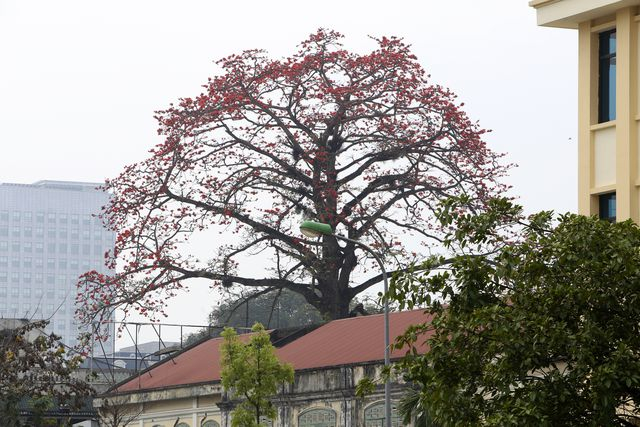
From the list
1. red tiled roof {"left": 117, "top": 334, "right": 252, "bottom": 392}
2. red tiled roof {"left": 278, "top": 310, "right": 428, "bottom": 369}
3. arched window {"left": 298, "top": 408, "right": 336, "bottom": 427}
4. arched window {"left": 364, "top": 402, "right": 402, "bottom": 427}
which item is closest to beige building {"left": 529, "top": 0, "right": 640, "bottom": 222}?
red tiled roof {"left": 278, "top": 310, "right": 428, "bottom": 369}

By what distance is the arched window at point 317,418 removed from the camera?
1387 inches

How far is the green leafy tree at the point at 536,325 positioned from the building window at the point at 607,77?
288 inches

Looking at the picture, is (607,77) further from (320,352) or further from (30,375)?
(30,375)

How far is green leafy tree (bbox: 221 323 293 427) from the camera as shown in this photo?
105ft

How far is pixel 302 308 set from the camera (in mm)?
83250

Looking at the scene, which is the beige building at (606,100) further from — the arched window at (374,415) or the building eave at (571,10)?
the arched window at (374,415)

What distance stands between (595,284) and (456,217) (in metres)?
2.05

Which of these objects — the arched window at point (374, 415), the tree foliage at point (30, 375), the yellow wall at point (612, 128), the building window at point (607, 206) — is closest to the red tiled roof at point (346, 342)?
the arched window at point (374, 415)

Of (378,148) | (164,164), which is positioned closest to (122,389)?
(164,164)

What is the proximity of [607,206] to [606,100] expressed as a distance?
5.96ft

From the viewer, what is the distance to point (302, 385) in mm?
36250

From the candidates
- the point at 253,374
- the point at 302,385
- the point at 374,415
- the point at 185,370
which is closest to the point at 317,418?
the point at 302,385

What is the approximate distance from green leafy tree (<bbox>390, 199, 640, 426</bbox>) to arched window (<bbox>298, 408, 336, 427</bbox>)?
1731 centimetres

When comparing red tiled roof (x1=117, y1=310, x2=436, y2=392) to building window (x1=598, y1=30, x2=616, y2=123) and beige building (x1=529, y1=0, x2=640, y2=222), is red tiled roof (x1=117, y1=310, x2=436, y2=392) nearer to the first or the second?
beige building (x1=529, y1=0, x2=640, y2=222)
